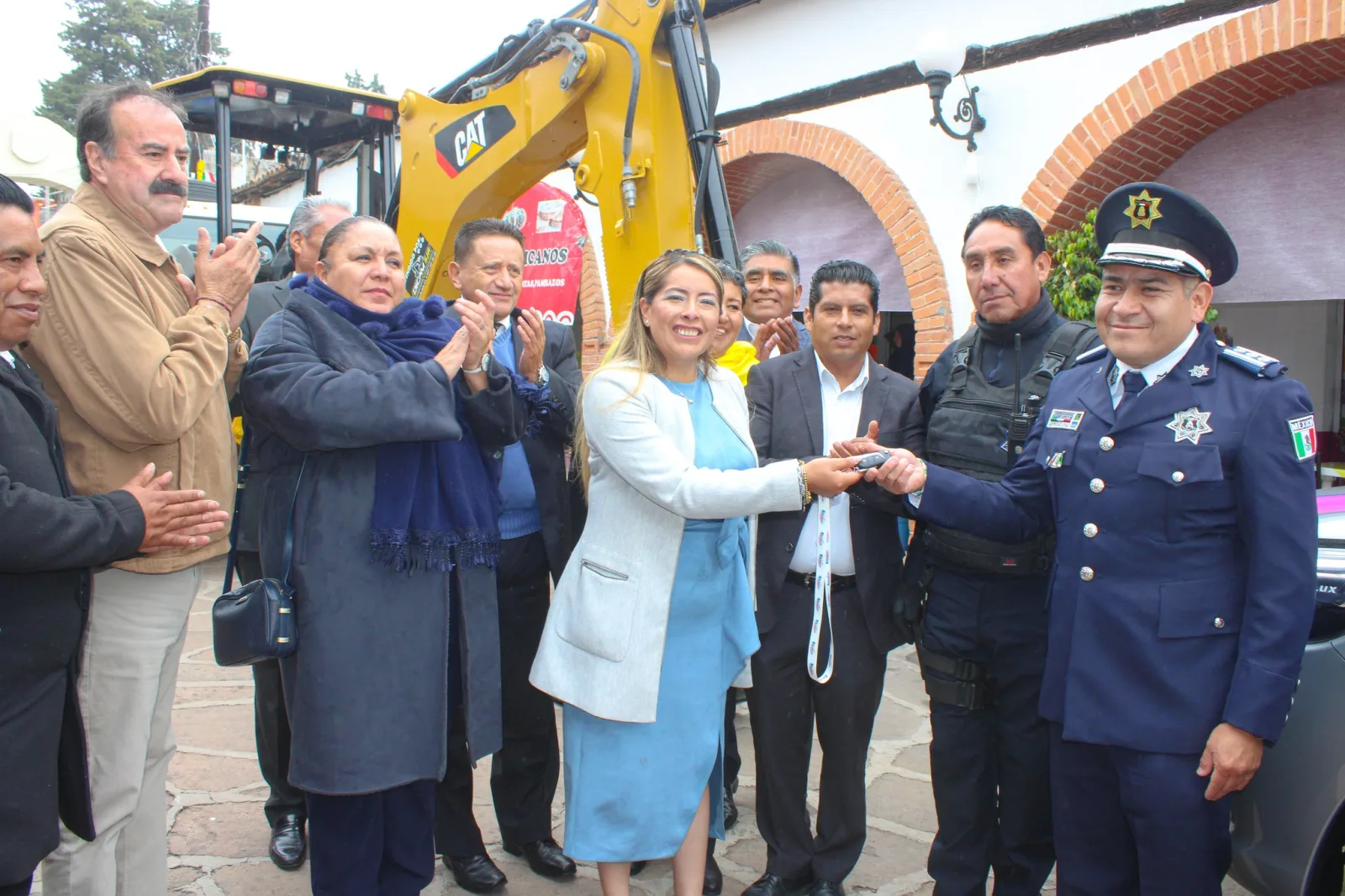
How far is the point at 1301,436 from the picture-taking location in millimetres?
2057

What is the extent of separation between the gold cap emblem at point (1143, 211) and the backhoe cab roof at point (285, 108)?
4.66 m

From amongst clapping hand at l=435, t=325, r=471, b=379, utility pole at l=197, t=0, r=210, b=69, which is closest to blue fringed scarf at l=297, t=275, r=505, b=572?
clapping hand at l=435, t=325, r=471, b=379

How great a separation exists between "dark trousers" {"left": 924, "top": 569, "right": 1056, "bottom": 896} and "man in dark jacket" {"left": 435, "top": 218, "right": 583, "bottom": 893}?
120cm

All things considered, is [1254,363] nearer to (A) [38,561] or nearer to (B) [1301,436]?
(B) [1301,436]

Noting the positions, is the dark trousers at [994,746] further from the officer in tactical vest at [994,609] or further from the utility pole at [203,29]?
the utility pole at [203,29]

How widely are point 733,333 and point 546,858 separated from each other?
1.88m

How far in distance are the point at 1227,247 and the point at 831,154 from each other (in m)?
4.97

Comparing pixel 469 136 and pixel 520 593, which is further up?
pixel 469 136

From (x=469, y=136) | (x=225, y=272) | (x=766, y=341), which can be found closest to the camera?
(x=225, y=272)

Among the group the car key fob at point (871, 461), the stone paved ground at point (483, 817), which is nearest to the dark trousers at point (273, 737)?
the stone paved ground at point (483, 817)

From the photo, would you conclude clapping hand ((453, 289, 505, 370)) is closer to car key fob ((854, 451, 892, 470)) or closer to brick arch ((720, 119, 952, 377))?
car key fob ((854, 451, 892, 470))

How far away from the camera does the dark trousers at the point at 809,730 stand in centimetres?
294

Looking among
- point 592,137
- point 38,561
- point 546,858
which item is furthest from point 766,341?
point 38,561

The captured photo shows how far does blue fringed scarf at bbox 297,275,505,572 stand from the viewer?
2.40 meters
